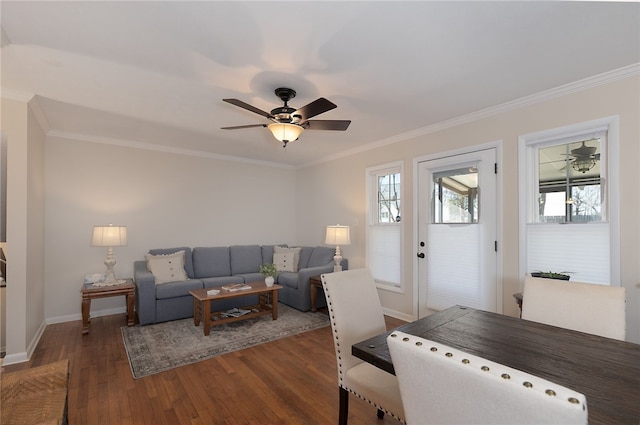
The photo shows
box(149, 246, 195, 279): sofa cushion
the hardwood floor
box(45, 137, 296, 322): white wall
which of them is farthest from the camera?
box(149, 246, 195, 279): sofa cushion

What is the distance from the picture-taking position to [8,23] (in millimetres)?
1854

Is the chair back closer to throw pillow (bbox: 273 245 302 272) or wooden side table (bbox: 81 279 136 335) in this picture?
wooden side table (bbox: 81 279 136 335)

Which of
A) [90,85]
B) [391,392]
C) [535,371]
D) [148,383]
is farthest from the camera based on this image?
[90,85]

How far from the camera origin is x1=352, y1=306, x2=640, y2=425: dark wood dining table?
0.97 meters

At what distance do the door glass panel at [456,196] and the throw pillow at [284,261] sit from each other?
102 inches

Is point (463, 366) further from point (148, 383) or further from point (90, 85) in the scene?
point (90, 85)

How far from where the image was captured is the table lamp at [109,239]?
3.73m

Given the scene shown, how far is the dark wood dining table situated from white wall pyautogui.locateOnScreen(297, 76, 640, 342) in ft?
4.81

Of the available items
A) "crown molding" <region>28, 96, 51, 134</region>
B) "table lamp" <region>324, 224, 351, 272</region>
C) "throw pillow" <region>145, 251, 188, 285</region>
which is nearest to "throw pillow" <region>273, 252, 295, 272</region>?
"table lamp" <region>324, 224, 351, 272</region>

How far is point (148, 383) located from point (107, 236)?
6.98ft

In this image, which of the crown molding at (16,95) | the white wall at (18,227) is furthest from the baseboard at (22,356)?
the crown molding at (16,95)

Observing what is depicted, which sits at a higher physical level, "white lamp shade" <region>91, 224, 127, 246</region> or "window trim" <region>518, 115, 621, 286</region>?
"window trim" <region>518, 115, 621, 286</region>

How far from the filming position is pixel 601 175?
102 inches

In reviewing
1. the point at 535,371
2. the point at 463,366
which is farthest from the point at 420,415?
the point at 535,371
